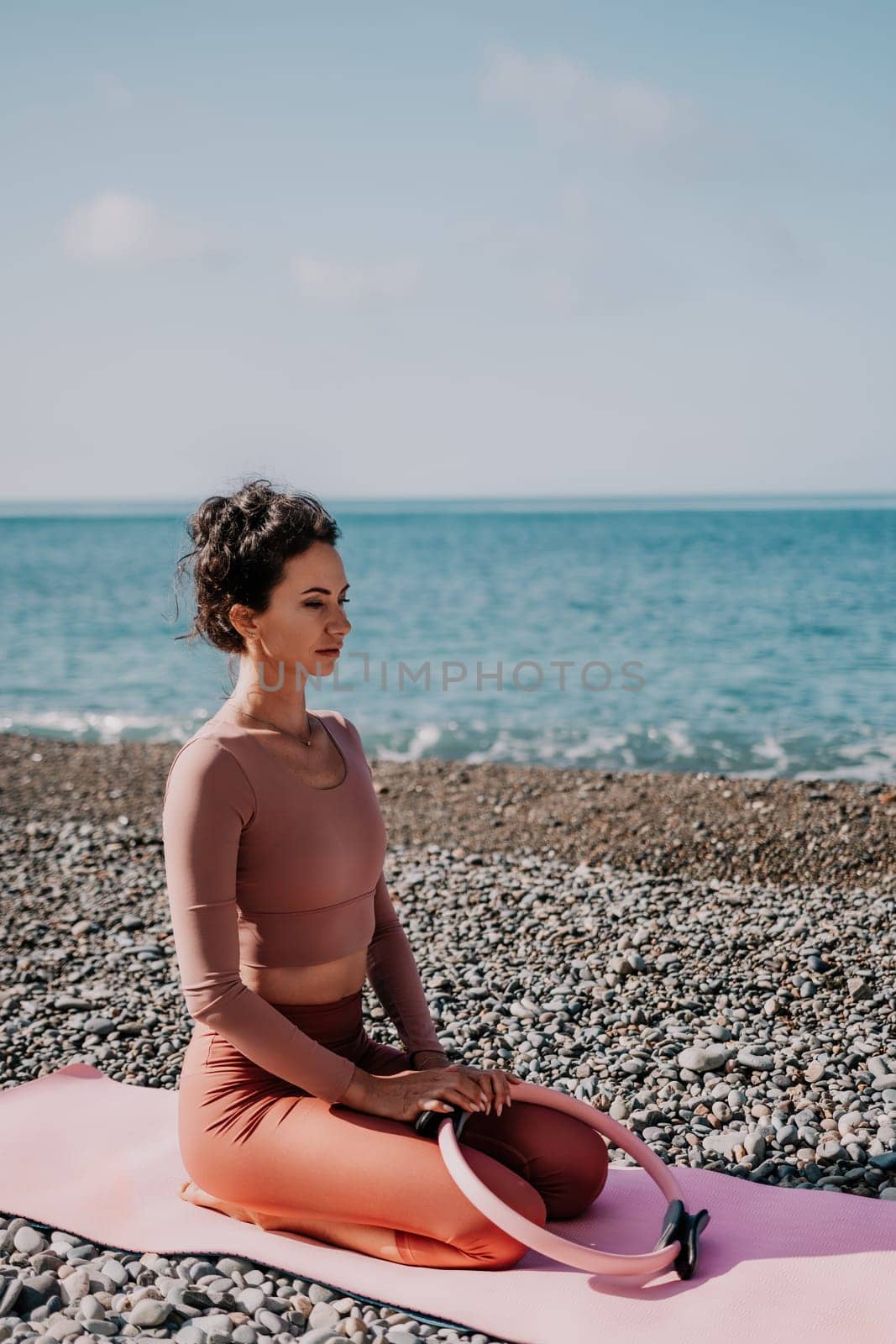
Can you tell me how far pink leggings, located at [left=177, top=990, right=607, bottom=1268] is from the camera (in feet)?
10.1

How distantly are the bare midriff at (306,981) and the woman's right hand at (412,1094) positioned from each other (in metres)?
0.31

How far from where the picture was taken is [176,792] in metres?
3.16

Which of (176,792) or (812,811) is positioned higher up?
(176,792)

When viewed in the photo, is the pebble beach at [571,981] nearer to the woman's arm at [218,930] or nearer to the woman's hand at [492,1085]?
the woman's hand at [492,1085]

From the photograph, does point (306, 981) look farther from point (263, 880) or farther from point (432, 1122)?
point (432, 1122)

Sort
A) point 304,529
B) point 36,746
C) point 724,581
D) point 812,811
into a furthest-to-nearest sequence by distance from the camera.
→ 1. point 724,581
2. point 36,746
3. point 812,811
4. point 304,529

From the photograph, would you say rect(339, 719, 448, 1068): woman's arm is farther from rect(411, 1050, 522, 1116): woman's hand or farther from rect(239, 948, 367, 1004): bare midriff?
rect(411, 1050, 522, 1116): woman's hand

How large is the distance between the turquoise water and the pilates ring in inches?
63.8

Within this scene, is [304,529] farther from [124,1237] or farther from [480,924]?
[480,924]

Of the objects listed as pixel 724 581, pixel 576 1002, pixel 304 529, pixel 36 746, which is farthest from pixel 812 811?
pixel 724 581

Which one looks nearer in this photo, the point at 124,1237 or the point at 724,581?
the point at 124,1237

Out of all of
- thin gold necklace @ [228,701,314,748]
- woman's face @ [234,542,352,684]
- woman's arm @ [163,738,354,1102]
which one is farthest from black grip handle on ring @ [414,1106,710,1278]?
woman's face @ [234,542,352,684]

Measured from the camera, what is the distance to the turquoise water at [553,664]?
13.7 meters

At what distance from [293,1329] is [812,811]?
6.01m
